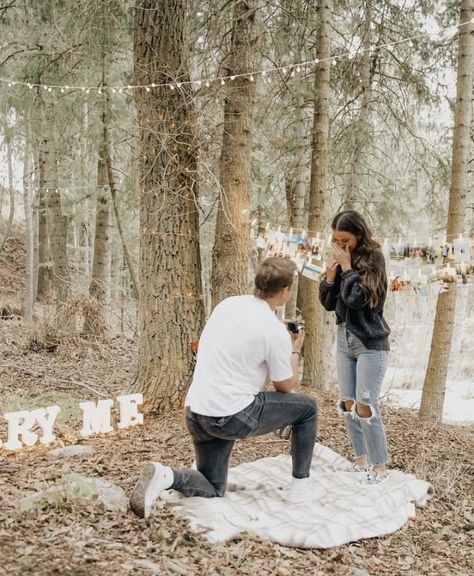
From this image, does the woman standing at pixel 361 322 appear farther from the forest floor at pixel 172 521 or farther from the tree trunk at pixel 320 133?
the tree trunk at pixel 320 133

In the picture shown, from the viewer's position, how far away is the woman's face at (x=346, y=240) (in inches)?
153

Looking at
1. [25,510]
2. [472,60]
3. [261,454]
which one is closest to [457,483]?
[261,454]

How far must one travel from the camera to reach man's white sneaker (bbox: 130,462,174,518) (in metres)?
3.06

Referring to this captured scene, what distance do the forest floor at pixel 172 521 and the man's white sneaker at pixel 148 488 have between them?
0.06 m

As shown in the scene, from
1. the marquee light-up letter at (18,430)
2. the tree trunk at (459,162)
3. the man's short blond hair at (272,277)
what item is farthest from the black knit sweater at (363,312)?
the marquee light-up letter at (18,430)

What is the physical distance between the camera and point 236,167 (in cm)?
555

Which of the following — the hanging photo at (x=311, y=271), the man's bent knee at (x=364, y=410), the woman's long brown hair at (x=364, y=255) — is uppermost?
the woman's long brown hair at (x=364, y=255)

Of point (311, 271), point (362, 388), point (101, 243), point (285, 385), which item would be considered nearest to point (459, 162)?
point (311, 271)

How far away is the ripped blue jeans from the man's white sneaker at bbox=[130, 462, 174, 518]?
146cm

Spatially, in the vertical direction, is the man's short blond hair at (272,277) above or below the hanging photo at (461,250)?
below

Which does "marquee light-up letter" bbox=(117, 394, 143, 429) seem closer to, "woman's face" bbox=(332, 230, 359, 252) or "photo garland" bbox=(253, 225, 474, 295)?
"photo garland" bbox=(253, 225, 474, 295)

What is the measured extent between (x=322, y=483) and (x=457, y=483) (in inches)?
43.8

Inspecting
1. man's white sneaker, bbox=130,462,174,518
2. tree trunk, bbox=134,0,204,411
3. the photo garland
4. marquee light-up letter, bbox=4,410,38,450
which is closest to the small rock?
marquee light-up letter, bbox=4,410,38,450

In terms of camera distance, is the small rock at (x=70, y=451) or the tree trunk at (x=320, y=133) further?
the tree trunk at (x=320, y=133)
